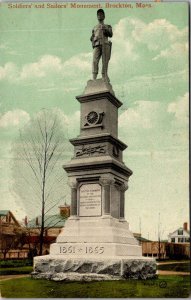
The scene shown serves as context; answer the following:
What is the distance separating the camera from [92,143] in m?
13.3

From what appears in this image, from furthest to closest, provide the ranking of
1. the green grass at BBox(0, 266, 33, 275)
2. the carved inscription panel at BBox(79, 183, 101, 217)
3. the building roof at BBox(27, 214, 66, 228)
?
1. the building roof at BBox(27, 214, 66, 228)
2. the green grass at BBox(0, 266, 33, 275)
3. the carved inscription panel at BBox(79, 183, 101, 217)

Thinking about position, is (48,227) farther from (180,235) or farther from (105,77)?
(105,77)

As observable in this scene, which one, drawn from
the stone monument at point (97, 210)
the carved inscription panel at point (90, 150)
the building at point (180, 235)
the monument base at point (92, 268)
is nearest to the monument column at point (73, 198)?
the stone monument at point (97, 210)

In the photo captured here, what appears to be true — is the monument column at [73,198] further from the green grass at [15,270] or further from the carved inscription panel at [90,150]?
the green grass at [15,270]

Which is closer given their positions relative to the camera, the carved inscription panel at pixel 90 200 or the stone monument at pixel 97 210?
the stone monument at pixel 97 210

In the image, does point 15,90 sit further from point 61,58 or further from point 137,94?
point 137,94

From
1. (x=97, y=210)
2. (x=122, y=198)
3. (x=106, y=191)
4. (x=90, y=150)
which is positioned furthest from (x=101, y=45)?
(x=97, y=210)

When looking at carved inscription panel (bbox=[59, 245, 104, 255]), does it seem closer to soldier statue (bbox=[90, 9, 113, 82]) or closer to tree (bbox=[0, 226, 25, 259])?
tree (bbox=[0, 226, 25, 259])

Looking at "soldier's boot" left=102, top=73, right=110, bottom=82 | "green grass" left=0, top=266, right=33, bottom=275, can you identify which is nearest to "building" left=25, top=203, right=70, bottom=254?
"green grass" left=0, top=266, right=33, bottom=275

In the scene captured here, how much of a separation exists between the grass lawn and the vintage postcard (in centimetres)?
3

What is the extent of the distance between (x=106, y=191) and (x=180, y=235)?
2331 mm

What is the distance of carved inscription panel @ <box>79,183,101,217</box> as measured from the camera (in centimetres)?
1272

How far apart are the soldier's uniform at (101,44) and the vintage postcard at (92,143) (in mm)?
30

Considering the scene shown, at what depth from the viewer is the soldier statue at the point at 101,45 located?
44.2 feet
